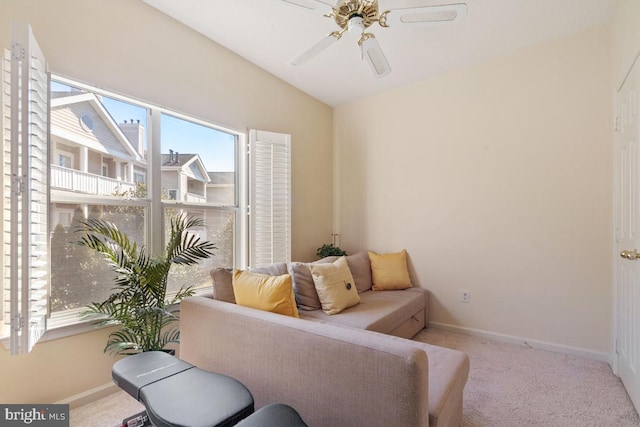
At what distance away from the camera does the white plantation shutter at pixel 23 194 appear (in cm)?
140

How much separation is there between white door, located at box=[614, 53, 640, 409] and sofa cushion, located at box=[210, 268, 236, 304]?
248cm

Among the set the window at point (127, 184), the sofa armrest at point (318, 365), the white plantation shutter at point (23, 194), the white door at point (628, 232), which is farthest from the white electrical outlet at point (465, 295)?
the white plantation shutter at point (23, 194)

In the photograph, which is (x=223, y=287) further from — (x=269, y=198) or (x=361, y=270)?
(x=361, y=270)

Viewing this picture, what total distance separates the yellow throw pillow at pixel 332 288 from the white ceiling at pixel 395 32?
1.93 meters

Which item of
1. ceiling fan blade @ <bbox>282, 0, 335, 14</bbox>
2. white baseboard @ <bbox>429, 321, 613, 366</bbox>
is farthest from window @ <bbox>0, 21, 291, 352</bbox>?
white baseboard @ <bbox>429, 321, 613, 366</bbox>

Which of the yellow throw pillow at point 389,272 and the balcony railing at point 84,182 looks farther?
the yellow throw pillow at point 389,272

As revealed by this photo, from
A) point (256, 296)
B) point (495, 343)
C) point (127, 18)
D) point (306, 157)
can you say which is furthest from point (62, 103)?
point (495, 343)

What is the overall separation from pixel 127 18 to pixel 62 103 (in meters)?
0.76

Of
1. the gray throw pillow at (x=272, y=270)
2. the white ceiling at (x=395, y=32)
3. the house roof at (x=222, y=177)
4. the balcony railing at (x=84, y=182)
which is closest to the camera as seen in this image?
the balcony railing at (x=84, y=182)

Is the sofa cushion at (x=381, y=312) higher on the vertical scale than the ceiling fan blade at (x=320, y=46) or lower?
lower

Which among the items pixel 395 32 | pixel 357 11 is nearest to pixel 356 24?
pixel 357 11

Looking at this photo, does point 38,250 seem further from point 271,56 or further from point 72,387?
point 271,56

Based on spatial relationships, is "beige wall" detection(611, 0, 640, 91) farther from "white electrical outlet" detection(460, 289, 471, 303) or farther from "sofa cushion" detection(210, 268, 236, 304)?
"sofa cushion" detection(210, 268, 236, 304)

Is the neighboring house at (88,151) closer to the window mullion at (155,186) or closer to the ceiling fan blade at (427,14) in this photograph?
the window mullion at (155,186)
